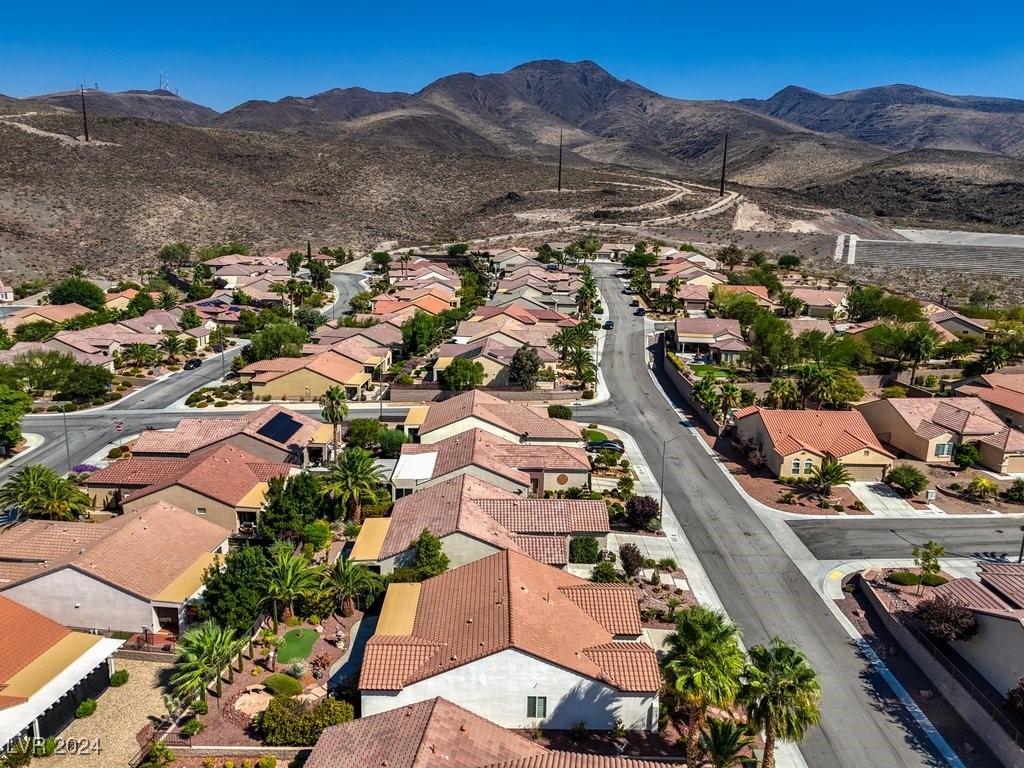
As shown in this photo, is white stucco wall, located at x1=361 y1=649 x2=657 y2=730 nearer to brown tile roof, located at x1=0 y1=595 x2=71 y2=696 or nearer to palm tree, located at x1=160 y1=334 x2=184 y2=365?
brown tile roof, located at x1=0 y1=595 x2=71 y2=696

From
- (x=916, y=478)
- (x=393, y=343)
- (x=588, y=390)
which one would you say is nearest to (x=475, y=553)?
(x=916, y=478)

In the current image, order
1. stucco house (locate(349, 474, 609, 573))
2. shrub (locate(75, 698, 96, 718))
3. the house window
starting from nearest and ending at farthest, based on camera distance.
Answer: the house window → shrub (locate(75, 698, 96, 718)) → stucco house (locate(349, 474, 609, 573))

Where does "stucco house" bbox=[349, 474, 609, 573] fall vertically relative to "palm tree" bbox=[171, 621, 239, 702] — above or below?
above

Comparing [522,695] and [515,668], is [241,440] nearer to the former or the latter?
[515,668]

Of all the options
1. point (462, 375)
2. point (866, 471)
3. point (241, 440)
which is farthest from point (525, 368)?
point (866, 471)

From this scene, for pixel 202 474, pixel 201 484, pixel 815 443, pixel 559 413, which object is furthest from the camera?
pixel 559 413

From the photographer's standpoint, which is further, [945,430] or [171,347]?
[171,347]

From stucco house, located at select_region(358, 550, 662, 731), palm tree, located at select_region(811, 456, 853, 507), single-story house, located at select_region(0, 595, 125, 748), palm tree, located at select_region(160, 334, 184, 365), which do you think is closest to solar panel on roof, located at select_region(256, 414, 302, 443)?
single-story house, located at select_region(0, 595, 125, 748)
